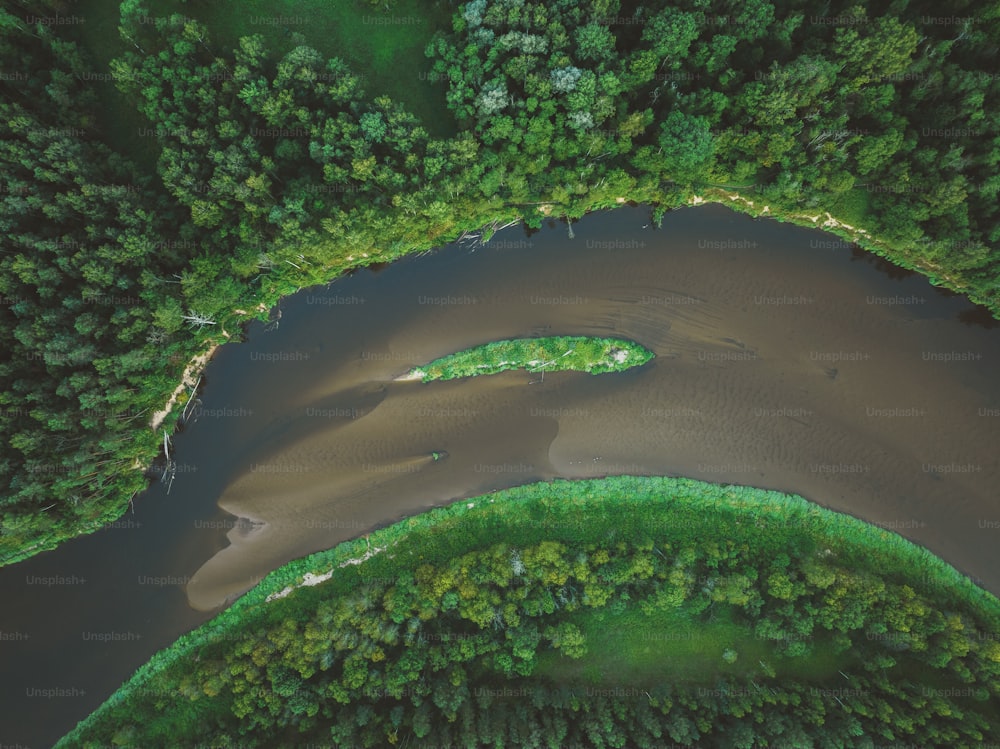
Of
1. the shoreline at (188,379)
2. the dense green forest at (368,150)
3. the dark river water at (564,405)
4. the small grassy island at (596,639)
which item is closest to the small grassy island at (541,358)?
the dark river water at (564,405)

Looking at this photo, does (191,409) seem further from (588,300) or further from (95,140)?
(588,300)

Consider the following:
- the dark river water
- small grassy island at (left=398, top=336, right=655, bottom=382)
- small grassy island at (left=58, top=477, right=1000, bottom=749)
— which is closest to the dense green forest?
the dark river water

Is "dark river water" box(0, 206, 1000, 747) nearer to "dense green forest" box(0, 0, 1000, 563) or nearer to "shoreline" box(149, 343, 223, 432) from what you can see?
"shoreline" box(149, 343, 223, 432)

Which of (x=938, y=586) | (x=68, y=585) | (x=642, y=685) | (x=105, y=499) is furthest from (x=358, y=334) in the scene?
(x=938, y=586)

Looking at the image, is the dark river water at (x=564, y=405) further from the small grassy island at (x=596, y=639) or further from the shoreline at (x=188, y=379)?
the small grassy island at (x=596, y=639)

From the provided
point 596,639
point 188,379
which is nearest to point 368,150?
point 188,379

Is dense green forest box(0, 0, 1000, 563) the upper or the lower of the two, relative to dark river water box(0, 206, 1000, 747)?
upper

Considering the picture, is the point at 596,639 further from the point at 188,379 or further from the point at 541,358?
the point at 188,379

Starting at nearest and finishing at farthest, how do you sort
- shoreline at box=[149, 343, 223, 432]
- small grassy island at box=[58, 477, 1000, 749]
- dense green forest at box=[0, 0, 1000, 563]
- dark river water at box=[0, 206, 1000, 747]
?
dense green forest at box=[0, 0, 1000, 563]
small grassy island at box=[58, 477, 1000, 749]
shoreline at box=[149, 343, 223, 432]
dark river water at box=[0, 206, 1000, 747]
